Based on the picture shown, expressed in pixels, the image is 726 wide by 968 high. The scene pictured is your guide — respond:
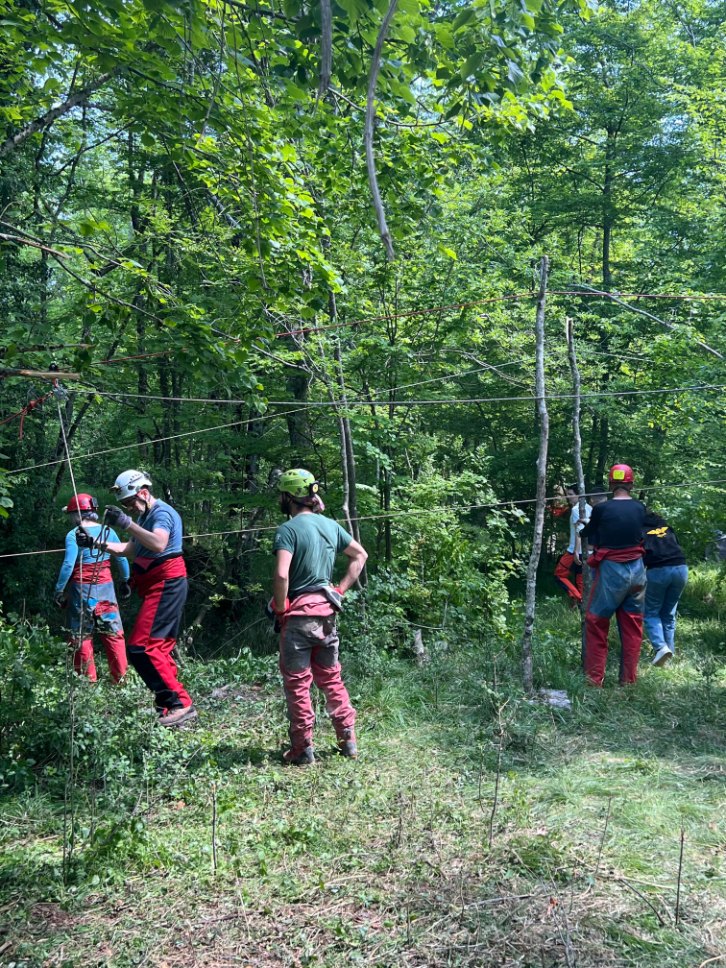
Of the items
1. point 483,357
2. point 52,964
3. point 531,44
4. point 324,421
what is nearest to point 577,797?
point 52,964

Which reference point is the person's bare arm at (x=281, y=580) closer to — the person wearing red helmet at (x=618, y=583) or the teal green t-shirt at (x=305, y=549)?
the teal green t-shirt at (x=305, y=549)

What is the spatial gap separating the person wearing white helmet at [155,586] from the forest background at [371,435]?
11.7 inches

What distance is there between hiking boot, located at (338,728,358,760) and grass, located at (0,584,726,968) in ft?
0.24

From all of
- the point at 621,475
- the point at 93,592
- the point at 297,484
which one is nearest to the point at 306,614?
the point at 297,484

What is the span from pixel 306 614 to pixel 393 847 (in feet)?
5.19

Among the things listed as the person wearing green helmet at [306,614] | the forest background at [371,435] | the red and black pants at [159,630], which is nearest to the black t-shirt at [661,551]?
the forest background at [371,435]

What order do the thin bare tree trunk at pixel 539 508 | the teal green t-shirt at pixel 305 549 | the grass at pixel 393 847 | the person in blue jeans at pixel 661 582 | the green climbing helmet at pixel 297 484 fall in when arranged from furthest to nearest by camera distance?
the person in blue jeans at pixel 661 582 → the thin bare tree trunk at pixel 539 508 → the green climbing helmet at pixel 297 484 → the teal green t-shirt at pixel 305 549 → the grass at pixel 393 847

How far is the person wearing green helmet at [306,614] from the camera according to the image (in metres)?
4.84

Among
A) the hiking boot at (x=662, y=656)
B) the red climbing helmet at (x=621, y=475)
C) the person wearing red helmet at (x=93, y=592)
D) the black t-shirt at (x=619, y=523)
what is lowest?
the hiking boot at (x=662, y=656)

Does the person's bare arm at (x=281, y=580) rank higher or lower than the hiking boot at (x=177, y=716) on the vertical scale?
higher

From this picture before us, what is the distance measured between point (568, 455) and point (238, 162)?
29.1ft

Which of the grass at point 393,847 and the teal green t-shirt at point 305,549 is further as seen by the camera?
the teal green t-shirt at point 305,549

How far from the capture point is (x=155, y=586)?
5.46 meters

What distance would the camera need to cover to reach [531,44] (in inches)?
192
